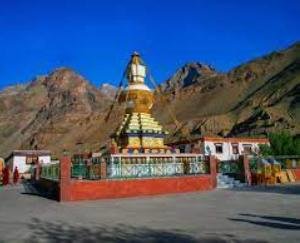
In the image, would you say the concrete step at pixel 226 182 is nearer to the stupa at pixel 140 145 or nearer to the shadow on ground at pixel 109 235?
the stupa at pixel 140 145

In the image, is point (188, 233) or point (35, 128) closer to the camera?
point (188, 233)

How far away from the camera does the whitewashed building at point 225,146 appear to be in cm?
4519

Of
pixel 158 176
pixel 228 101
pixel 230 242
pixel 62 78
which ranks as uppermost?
pixel 62 78

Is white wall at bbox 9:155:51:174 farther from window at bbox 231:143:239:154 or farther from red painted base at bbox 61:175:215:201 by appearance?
red painted base at bbox 61:175:215:201

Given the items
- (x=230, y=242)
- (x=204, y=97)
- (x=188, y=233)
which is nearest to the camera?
(x=230, y=242)

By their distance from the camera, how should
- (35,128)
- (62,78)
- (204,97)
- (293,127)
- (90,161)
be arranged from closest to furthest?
1. (90,161)
2. (293,127)
3. (204,97)
4. (35,128)
5. (62,78)

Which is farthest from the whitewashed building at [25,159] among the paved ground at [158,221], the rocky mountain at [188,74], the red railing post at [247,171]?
the rocky mountain at [188,74]

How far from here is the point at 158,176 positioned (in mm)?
20578

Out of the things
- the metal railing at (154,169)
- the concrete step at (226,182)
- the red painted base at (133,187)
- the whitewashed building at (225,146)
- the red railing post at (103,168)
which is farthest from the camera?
the whitewashed building at (225,146)

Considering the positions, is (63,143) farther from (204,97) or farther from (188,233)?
(188,233)

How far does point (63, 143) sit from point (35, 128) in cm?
3761

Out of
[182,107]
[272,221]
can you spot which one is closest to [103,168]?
[272,221]

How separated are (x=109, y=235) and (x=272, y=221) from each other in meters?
4.30

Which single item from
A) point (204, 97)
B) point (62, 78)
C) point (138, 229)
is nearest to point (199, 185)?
point (138, 229)
